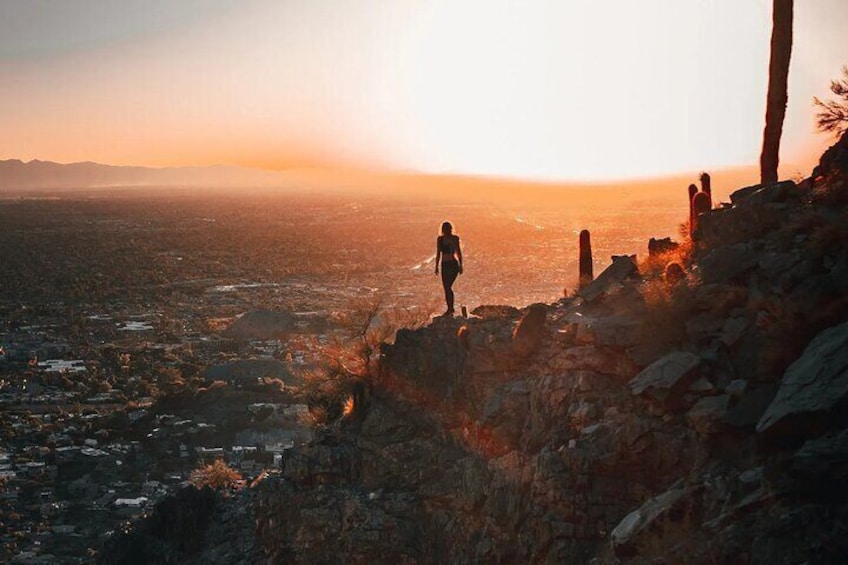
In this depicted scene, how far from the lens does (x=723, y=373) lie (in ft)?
35.3

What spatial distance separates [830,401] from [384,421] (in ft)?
Result: 27.4

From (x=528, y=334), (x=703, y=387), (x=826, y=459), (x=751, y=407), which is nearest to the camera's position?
(x=826, y=459)

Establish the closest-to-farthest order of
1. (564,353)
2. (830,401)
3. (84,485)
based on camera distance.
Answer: (830,401) < (564,353) < (84,485)

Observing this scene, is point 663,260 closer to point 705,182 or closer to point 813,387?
point 705,182

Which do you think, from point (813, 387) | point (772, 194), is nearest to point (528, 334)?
point (772, 194)

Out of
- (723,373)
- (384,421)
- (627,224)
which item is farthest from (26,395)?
(627,224)

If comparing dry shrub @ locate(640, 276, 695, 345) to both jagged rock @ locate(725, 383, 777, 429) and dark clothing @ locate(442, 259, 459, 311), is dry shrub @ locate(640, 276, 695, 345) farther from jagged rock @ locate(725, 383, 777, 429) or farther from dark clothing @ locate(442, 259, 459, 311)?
dark clothing @ locate(442, 259, 459, 311)

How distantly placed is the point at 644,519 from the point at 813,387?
2326 mm

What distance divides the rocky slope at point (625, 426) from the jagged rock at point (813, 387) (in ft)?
0.07

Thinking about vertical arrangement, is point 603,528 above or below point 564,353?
below

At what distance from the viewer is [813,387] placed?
29.1ft

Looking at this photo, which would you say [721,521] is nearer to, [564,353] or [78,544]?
[564,353]

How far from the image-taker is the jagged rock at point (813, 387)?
863cm

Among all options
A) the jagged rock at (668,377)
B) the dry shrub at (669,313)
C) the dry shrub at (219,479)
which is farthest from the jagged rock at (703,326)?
the dry shrub at (219,479)
